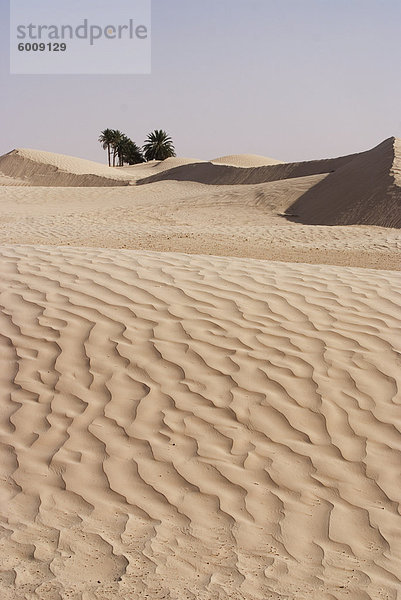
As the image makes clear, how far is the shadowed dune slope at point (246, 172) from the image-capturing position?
29.5m

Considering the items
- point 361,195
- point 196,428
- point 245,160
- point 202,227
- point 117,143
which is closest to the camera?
point 196,428

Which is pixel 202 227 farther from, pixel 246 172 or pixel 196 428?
pixel 246 172

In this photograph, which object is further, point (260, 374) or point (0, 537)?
point (260, 374)

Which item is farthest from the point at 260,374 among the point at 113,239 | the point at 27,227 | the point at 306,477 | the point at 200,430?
the point at 27,227

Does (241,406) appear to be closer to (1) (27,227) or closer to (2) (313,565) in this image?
(2) (313,565)

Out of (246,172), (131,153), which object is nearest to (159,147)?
(131,153)

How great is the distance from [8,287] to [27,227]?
11.2 metres

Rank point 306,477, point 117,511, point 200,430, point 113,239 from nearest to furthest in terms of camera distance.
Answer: point 117,511
point 306,477
point 200,430
point 113,239

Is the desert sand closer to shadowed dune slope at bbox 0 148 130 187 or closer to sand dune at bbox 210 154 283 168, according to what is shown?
shadowed dune slope at bbox 0 148 130 187

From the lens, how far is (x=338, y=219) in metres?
20.0

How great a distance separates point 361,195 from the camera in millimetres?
21094

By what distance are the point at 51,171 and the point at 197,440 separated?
38729 mm

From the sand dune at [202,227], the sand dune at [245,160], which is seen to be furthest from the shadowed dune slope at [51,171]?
the sand dune at [245,160]

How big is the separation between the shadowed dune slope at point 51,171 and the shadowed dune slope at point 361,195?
1666 centimetres
